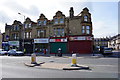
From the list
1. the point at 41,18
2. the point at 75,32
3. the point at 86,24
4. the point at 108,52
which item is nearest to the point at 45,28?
the point at 41,18

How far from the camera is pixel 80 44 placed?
112 feet

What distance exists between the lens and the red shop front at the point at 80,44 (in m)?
33.7

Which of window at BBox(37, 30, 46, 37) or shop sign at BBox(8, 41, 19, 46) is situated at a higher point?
window at BBox(37, 30, 46, 37)

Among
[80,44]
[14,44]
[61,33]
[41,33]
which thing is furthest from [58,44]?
[14,44]

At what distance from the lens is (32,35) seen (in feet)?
137

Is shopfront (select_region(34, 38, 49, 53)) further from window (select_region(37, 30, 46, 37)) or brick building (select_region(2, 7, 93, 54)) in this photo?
window (select_region(37, 30, 46, 37))

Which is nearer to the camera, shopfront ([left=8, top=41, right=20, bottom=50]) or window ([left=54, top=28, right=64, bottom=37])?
window ([left=54, top=28, right=64, bottom=37])

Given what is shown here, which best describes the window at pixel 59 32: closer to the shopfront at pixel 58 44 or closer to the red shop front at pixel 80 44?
the shopfront at pixel 58 44

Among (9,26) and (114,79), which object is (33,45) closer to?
(9,26)

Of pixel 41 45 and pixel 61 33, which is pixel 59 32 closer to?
pixel 61 33

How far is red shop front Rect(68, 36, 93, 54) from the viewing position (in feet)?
110

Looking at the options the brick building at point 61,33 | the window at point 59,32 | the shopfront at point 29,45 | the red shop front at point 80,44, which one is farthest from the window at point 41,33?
the red shop front at point 80,44

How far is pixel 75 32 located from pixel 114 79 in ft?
88.9

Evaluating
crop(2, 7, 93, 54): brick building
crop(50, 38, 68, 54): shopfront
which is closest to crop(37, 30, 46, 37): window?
crop(2, 7, 93, 54): brick building
